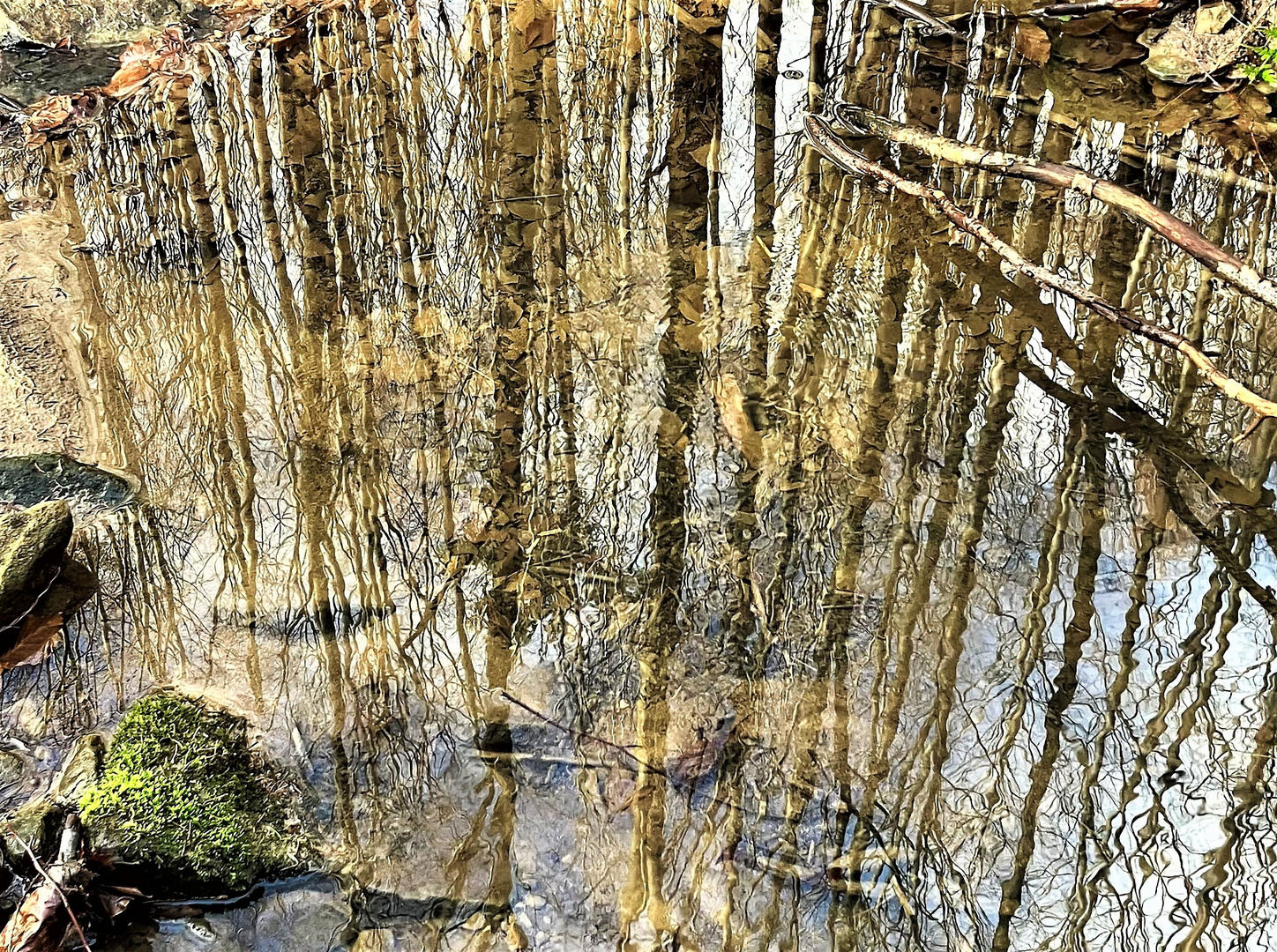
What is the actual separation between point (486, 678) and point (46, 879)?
124 centimetres

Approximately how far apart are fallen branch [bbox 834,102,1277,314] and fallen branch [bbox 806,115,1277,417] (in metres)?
0.20

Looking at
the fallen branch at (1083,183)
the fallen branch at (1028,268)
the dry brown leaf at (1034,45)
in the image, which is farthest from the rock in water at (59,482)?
the dry brown leaf at (1034,45)

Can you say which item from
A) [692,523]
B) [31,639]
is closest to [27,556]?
[31,639]

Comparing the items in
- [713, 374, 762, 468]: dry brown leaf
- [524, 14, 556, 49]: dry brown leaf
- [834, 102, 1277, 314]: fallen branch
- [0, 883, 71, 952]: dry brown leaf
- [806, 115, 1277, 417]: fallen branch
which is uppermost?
[524, 14, 556, 49]: dry brown leaf

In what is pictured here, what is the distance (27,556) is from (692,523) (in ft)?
7.34

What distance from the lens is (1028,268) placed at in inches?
164

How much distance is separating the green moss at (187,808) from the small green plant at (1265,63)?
5.86m

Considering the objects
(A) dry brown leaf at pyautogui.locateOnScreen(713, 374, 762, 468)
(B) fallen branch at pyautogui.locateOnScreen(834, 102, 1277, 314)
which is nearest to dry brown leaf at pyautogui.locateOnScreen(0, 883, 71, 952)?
(A) dry brown leaf at pyautogui.locateOnScreen(713, 374, 762, 468)

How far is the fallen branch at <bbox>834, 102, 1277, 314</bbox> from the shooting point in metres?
3.48

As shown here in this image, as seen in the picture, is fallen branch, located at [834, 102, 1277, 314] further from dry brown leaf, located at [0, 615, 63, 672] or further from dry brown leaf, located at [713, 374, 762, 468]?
dry brown leaf, located at [0, 615, 63, 672]

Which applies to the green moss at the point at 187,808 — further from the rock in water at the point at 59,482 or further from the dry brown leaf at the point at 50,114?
the dry brown leaf at the point at 50,114

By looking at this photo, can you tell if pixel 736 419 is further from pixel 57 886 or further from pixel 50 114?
pixel 50 114

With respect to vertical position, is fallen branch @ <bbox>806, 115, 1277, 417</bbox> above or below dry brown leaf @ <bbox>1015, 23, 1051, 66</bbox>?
below

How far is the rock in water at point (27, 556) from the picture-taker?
330 centimetres
